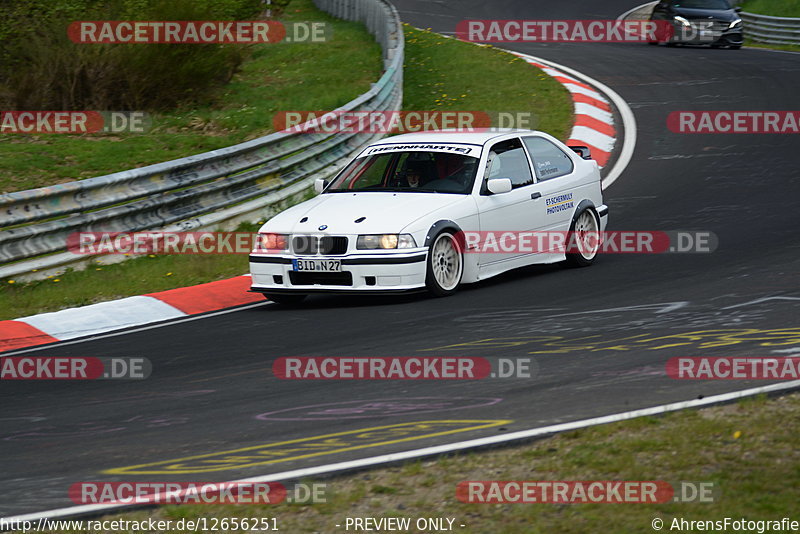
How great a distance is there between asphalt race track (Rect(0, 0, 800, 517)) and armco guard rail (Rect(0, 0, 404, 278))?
223 centimetres

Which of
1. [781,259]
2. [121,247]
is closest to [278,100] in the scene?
[121,247]

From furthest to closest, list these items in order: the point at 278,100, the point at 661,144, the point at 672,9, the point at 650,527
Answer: the point at 672,9, the point at 278,100, the point at 661,144, the point at 650,527

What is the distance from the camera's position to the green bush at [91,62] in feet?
51.4

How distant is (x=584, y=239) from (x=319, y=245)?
115 inches

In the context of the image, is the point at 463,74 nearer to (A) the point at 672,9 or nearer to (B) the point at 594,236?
(A) the point at 672,9

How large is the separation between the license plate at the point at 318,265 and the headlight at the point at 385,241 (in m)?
0.24

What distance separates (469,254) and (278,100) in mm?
8775

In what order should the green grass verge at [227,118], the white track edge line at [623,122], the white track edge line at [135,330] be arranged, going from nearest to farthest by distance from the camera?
the white track edge line at [135,330] → the green grass verge at [227,118] → the white track edge line at [623,122]

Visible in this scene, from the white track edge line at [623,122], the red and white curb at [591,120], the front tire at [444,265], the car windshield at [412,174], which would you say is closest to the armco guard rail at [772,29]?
the white track edge line at [623,122]

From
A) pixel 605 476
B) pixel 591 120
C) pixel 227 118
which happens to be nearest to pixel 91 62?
pixel 227 118

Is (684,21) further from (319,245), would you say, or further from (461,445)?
(461,445)

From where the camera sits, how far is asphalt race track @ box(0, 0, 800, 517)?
582 centimetres

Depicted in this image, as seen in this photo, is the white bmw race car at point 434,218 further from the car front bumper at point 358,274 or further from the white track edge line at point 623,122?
the white track edge line at point 623,122

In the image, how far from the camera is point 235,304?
10.2m
